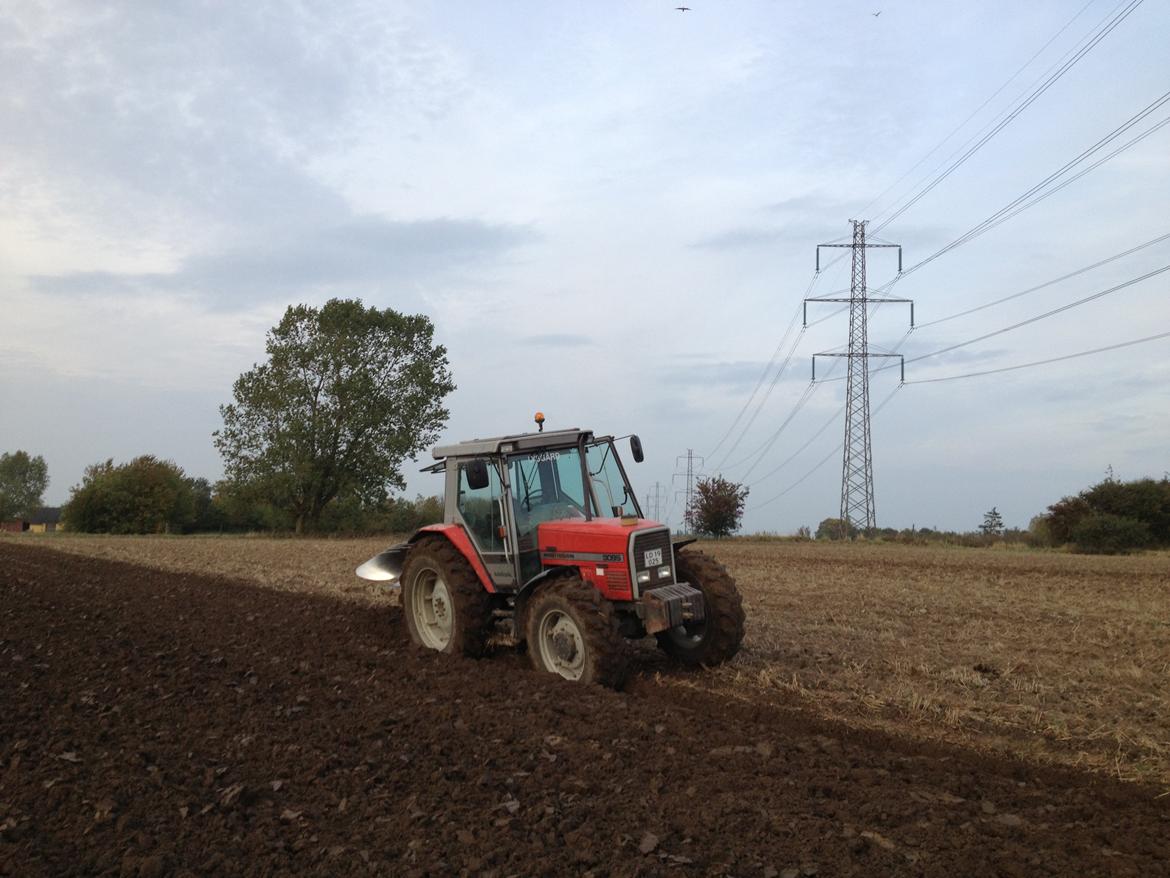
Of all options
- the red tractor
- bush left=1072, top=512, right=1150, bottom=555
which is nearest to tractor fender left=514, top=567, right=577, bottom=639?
the red tractor

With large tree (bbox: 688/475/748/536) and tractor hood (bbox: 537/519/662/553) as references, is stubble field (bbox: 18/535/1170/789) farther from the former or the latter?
large tree (bbox: 688/475/748/536)

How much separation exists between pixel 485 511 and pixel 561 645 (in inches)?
67.7

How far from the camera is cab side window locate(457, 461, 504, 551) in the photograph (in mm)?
9133

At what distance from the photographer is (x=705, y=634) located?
8.79 metres

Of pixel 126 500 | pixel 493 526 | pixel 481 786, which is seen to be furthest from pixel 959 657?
pixel 126 500

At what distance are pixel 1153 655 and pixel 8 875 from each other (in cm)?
1021

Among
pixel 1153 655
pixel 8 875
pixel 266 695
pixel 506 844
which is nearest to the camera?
pixel 8 875

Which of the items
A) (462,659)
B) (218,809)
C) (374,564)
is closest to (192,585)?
(374,564)

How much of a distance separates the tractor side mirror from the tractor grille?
4.61 feet

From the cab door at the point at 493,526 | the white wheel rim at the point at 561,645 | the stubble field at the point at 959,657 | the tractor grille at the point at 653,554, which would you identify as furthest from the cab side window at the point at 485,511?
the stubble field at the point at 959,657

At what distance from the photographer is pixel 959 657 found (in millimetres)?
9719

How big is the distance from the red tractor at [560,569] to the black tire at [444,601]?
0.01 metres

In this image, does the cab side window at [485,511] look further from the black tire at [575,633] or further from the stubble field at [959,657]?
the stubble field at [959,657]

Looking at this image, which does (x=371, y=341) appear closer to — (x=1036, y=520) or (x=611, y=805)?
(x=1036, y=520)
